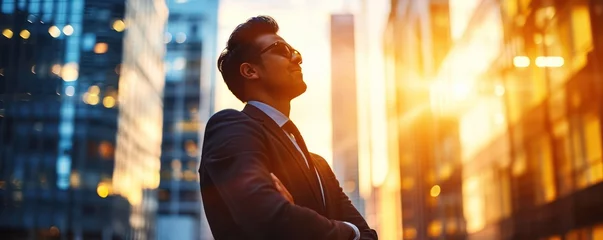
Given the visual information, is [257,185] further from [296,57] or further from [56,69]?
[56,69]

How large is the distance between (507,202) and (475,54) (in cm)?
565

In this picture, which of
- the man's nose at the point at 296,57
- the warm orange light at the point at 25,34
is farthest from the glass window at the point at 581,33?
the warm orange light at the point at 25,34

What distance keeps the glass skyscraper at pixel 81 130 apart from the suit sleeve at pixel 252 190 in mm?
30381

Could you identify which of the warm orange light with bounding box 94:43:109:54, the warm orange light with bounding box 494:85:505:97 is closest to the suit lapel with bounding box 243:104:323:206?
the warm orange light with bounding box 494:85:505:97

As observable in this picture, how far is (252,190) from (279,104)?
0.37 meters

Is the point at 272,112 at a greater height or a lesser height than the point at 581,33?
lesser

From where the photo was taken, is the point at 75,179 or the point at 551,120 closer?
the point at 551,120

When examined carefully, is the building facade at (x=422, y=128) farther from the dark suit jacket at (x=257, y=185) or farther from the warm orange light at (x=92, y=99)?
the dark suit jacket at (x=257, y=185)

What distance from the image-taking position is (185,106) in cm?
7100

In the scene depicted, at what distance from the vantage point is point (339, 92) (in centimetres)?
12862

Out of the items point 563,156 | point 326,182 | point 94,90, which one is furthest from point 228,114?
point 94,90

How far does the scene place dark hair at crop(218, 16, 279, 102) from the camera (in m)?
1.68

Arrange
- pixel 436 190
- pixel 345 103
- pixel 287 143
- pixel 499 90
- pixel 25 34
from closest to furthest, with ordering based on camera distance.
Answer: pixel 287 143 < pixel 499 90 < pixel 25 34 < pixel 436 190 < pixel 345 103

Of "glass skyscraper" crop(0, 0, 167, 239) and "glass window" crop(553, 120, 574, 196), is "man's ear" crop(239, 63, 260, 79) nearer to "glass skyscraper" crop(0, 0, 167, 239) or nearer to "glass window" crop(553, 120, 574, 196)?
"glass window" crop(553, 120, 574, 196)
